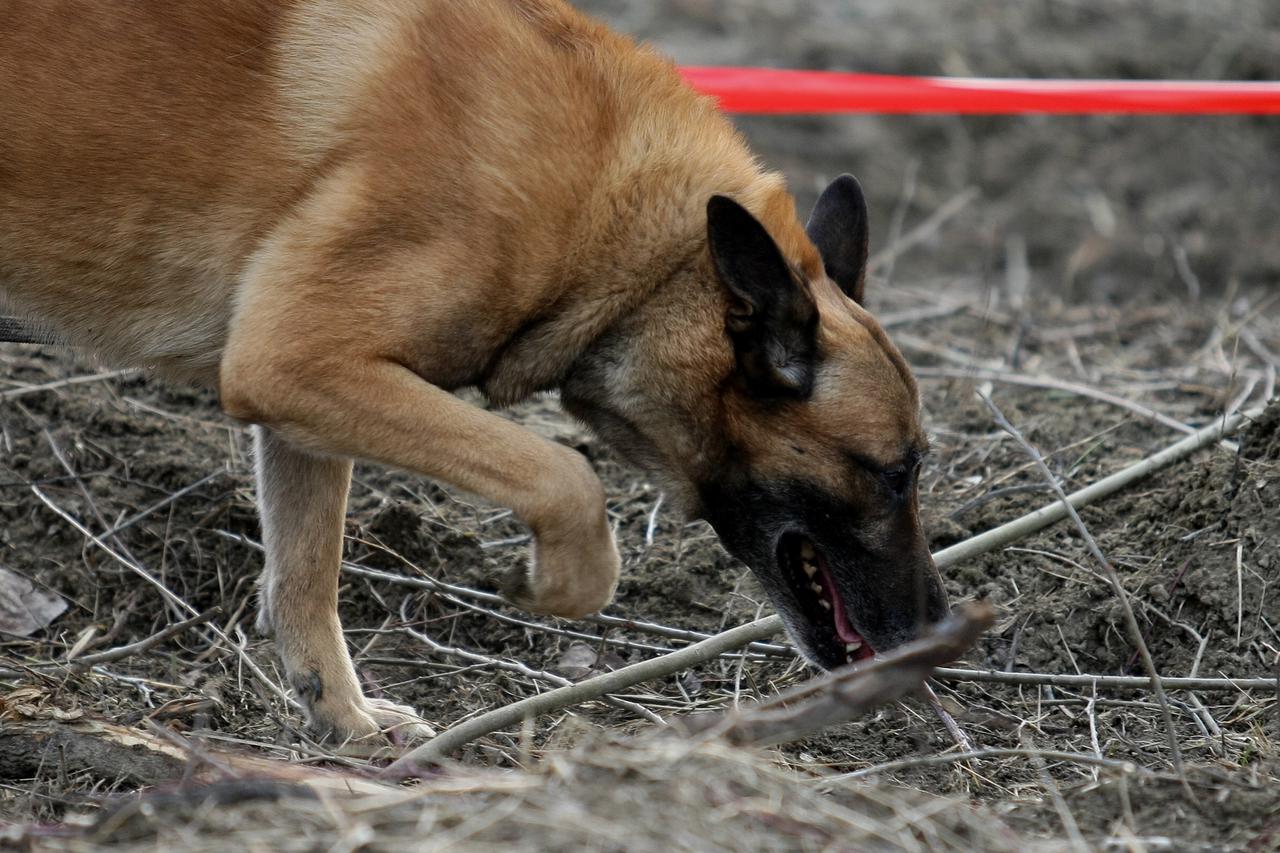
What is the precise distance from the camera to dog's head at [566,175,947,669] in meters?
3.37

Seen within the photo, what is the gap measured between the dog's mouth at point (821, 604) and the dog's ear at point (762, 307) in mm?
445

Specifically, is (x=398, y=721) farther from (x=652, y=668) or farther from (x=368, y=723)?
(x=652, y=668)

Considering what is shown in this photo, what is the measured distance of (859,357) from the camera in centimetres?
341

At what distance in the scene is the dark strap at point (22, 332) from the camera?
11.8ft

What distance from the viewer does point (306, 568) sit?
394 centimetres

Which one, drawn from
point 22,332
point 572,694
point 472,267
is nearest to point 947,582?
point 572,694

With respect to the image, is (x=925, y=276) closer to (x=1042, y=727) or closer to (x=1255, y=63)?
(x=1255, y=63)

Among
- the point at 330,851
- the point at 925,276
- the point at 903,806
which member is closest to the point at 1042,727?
the point at 903,806

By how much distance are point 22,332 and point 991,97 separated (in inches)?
148

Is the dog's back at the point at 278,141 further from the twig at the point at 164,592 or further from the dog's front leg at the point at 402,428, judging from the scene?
the twig at the point at 164,592

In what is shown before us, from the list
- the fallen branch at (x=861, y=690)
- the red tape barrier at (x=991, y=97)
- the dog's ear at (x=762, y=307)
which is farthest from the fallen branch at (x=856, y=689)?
the red tape barrier at (x=991, y=97)

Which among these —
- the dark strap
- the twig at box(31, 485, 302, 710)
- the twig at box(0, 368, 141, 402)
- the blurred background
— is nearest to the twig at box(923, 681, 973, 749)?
the twig at box(31, 485, 302, 710)

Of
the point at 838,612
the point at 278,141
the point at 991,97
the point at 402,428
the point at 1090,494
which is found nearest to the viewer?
the point at 402,428

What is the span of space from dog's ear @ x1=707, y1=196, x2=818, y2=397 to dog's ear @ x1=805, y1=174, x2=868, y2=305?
0.44 metres
